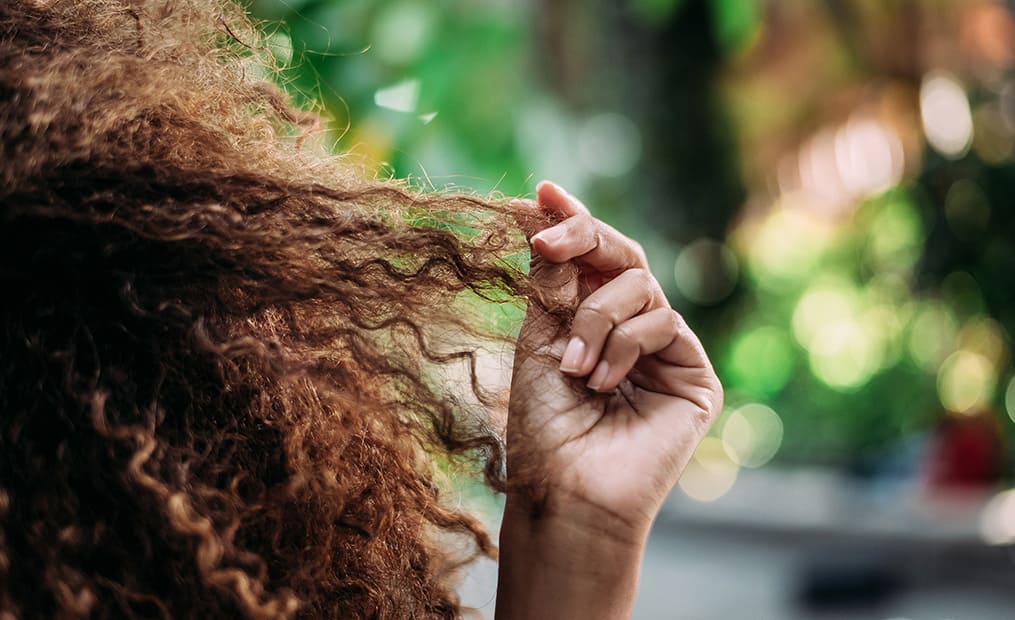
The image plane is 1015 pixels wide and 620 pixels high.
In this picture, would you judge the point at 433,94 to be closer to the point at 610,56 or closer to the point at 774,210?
the point at 610,56

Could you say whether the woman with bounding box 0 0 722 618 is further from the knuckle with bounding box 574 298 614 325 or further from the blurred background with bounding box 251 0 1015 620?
the blurred background with bounding box 251 0 1015 620

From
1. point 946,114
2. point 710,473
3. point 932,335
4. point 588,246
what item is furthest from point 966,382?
point 588,246

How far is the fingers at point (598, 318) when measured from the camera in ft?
4.19

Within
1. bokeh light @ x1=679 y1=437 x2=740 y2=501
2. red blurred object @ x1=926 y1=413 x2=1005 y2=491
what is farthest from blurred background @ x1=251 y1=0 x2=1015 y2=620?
bokeh light @ x1=679 y1=437 x2=740 y2=501

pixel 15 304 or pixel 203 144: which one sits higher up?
pixel 203 144

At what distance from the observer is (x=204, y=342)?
1.14 meters

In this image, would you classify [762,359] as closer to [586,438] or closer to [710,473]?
[710,473]

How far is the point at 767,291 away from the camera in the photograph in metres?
8.79

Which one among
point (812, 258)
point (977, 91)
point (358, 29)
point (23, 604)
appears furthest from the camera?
point (812, 258)

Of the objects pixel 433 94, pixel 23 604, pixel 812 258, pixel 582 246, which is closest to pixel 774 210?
pixel 812 258

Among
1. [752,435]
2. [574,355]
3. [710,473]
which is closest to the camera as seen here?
[574,355]

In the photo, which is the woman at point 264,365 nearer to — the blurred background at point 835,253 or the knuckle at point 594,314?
the knuckle at point 594,314

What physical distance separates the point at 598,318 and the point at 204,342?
1.60 ft

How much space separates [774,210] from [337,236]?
7.17m
